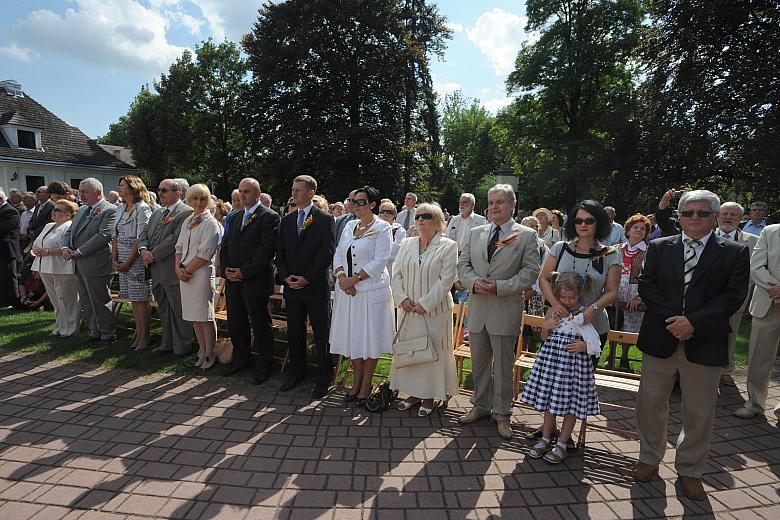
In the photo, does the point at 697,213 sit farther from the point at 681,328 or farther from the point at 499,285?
the point at 499,285

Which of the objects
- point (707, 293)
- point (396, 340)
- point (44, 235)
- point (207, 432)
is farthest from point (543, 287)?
point (44, 235)

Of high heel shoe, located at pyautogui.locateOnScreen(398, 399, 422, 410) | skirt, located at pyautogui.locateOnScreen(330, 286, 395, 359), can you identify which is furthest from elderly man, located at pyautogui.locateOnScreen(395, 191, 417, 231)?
high heel shoe, located at pyautogui.locateOnScreen(398, 399, 422, 410)

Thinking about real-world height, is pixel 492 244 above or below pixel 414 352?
above

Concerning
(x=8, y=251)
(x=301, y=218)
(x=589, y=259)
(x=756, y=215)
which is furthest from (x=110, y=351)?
(x=756, y=215)

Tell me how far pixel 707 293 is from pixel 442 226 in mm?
2332

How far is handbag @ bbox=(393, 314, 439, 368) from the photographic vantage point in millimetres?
4266

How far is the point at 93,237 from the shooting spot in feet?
20.6

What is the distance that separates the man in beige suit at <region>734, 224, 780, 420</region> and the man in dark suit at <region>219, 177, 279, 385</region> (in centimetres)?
544

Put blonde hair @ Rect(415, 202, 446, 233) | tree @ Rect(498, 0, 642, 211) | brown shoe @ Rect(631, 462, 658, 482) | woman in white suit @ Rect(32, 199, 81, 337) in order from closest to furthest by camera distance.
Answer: brown shoe @ Rect(631, 462, 658, 482) → blonde hair @ Rect(415, 202, 446, 233) → woman in white suit @ Rect(32, 199, 81, 337) → tree @ Rect(498, 0, 642, 211)

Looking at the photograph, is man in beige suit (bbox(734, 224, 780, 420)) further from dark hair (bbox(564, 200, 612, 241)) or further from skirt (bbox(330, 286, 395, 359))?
skirt (bbox(330, 286, 395, 359))

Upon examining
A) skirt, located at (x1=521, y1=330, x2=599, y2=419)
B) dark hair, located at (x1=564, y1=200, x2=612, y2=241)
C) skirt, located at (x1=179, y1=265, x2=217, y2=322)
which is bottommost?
skirt, located at (x1=521, y1=330, x2=599, y2=419)

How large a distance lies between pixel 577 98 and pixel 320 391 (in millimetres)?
25510

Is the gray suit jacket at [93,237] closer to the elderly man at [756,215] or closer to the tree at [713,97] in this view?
the elderly man at [756,215]

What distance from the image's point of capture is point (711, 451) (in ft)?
12.9
